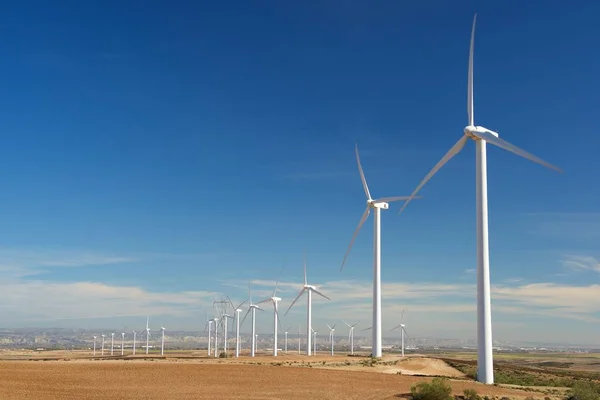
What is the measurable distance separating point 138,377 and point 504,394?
31.3 metres

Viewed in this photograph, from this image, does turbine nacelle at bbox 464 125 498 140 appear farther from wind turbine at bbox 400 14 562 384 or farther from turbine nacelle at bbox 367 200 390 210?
turbine nacelle at bbox 367 200 390 210

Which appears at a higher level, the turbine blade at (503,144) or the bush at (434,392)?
the turbine blade at (503,144)

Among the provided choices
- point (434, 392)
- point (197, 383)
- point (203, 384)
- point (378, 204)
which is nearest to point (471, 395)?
point (434, 392)

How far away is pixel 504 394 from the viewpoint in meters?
50.6

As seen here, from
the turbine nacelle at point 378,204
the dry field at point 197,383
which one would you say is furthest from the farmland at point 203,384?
the turbine nacelle at point 378,204

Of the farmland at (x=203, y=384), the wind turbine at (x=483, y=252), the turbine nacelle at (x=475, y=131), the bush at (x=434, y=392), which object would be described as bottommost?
the farmland at (x=203, y=384)

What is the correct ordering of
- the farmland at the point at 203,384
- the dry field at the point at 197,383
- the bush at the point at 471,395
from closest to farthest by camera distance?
the bush at the point at 471,395
the dry field at the point at 197,383
the farmland at the point at 203,384

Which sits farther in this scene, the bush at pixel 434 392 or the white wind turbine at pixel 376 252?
the white wind turbine at pixel 376 252

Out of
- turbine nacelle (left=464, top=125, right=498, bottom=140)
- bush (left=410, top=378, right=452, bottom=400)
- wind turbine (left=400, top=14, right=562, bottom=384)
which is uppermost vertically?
turbine nacelle (left=464, top=125, right=498, bottom=140)

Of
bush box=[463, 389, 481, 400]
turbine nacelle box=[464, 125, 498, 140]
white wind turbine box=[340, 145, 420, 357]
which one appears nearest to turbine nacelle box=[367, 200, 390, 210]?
white wind turbine box=[340, 145, 420, 357]

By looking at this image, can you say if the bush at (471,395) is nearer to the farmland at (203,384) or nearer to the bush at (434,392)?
the bush at (434,392)

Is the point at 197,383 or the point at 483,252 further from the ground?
the point at 483,252

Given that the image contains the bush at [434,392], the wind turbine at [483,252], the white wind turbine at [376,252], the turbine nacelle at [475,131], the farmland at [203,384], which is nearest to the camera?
the bush at [434,392]

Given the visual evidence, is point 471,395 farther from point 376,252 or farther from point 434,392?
point 376,252
